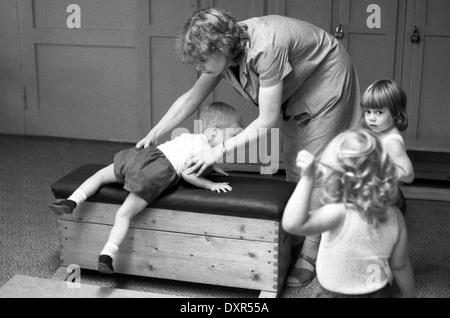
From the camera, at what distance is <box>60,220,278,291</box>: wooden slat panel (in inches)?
104

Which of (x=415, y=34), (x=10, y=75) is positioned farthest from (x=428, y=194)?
(x=10, y=75)

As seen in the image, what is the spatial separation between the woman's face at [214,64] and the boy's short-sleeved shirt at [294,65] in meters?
0.08

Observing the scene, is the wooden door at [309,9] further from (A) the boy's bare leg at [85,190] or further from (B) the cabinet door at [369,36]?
(A) the boy's bare leg at [85,190]

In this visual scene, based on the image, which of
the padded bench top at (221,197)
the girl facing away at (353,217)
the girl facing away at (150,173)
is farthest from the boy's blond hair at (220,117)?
the girl facing away at (353,217)

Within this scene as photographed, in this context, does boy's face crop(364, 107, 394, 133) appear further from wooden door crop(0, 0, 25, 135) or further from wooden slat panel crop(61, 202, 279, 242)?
wooden door crop(0, 0, 25, 135)

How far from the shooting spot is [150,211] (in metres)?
2.72

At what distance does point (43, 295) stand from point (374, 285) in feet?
3.39

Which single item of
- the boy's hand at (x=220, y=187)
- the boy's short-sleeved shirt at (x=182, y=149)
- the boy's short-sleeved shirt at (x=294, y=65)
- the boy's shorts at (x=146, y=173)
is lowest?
the boy's hand at (x=220, y=187)

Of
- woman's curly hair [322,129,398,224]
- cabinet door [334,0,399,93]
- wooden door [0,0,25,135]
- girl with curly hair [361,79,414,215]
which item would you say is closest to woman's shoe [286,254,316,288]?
girl with curly hair [361,79,414,215]

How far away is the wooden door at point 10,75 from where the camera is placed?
519cm
